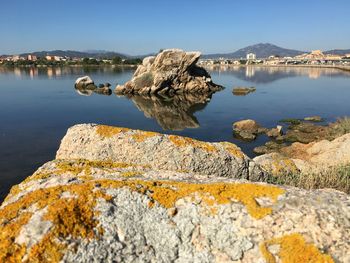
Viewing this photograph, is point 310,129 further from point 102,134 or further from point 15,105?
point 15,105

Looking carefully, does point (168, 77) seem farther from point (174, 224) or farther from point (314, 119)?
point (174, 224)

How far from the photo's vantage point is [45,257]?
4.18 m

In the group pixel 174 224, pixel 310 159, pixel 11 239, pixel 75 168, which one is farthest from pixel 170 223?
pixel 310 159

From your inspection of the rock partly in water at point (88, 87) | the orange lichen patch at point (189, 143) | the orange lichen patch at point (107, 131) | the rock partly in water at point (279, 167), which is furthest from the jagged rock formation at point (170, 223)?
the rock partly in water at point (88, 87)

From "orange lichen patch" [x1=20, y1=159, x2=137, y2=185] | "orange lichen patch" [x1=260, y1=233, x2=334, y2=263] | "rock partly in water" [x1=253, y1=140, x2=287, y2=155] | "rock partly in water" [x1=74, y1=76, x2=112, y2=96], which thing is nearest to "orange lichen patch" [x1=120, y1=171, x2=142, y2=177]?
"orange lichen patch" [x1=20, y1=159, x2=137, y2=185]

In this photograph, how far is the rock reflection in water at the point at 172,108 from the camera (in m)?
46.6

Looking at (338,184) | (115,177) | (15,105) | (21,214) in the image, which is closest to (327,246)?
(115,177)

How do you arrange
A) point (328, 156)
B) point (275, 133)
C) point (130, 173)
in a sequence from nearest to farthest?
point (130, 173) → point (328, 156) → point (275, 133)

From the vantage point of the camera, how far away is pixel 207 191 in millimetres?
5469

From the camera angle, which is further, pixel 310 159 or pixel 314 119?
pixel 314 119

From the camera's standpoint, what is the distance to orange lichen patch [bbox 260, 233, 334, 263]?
4469 mm

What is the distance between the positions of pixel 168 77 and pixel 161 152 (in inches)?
2898

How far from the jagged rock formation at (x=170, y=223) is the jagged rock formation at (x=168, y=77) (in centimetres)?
7511

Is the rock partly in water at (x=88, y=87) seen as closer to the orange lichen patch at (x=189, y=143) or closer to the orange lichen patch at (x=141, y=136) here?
the orange lichen patch at (x=141, y=136)
